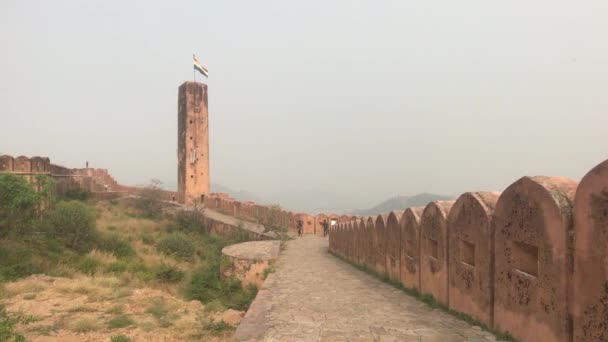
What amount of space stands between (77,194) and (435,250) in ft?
82.6

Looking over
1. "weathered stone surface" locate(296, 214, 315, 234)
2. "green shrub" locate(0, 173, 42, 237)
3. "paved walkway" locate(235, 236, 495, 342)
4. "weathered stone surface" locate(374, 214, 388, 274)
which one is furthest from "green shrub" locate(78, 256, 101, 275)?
"weathered stone surface" locate(296, 214, 315, 234)

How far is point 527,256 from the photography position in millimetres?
3809

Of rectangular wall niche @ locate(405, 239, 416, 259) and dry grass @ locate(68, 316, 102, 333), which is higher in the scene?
rectangular wall niche @ locate(405, 239, 416, 259)

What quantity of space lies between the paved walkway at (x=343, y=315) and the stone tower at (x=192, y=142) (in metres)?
23.8

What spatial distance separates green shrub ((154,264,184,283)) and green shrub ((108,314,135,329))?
5.48m

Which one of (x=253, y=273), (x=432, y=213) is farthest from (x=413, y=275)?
(x=253, y=273)

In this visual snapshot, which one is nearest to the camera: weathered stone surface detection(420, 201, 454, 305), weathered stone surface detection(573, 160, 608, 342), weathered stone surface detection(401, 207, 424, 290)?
weathered stone surface detection(573, 160, 608, 342)

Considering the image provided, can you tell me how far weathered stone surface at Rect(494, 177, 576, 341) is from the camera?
126 inches

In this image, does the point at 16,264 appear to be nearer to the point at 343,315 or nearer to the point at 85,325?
the point at 85,325

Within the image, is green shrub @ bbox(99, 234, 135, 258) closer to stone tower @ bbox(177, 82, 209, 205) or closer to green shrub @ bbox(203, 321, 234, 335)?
green shrub @ bbox(203, 321, 234, 335)

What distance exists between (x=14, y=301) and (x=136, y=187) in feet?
92.9

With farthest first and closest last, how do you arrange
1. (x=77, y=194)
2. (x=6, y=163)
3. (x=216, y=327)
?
(x=77, y=194), (x=6, y=163), (x=216, y=327)

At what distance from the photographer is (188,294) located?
35.8 feet

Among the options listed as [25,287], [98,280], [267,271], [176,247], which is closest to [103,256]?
[98,280]
